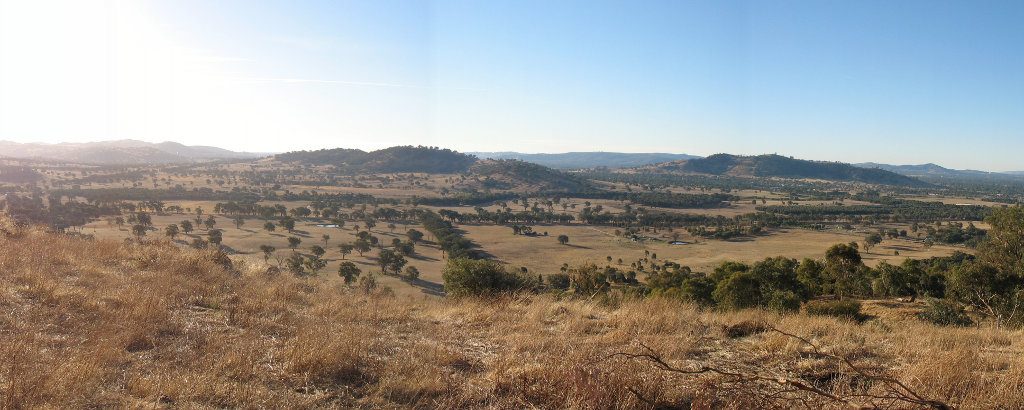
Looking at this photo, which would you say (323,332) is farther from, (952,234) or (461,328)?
(952,234)

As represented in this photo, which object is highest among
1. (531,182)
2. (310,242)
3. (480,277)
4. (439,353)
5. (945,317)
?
(439,353)

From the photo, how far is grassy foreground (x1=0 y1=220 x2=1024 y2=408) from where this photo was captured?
4.16 m

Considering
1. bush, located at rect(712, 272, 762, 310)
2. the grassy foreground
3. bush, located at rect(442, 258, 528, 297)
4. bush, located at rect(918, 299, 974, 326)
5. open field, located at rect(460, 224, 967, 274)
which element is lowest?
open field, located at rect(460, 224, 967, 274)

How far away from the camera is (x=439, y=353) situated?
5555 millimetres

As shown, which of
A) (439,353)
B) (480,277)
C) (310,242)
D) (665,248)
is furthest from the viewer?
(665,248)

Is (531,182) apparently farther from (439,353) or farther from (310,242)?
(439,353)

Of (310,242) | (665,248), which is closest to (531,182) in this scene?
(665,248)

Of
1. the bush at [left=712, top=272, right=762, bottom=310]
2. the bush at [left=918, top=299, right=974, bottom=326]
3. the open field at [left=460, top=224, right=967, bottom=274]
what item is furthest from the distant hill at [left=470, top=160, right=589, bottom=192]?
the bush at [left=918, top=299, right=974, bottom=326]

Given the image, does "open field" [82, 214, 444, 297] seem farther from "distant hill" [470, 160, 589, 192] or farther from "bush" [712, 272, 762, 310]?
"distant hill" [470, 160, 589, 192]

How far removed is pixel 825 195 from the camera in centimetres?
17262

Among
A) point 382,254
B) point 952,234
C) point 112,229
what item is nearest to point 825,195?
point 952,234

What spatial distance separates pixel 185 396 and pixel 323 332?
1.78m

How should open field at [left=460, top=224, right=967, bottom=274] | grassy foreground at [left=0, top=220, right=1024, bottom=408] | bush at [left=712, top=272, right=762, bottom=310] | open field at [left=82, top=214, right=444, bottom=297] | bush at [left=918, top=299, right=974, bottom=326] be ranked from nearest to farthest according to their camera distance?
grassy foreground at [left=0, top=220, right=1024, bottom=408] → bush at [left=918, top=299, right=974, bottom=326] → bush at [left=712, top=272, right=762, bottom=310] → open field at [left=82, top=214, right=444, bottom=297] → open field at [left=460, top=224, right=967, bottom=274]

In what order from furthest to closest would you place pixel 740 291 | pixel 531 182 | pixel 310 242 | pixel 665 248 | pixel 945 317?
pixel 531 182, pixel 665 248, pixel 310 242, pixel 740 291, pixel 945 317
